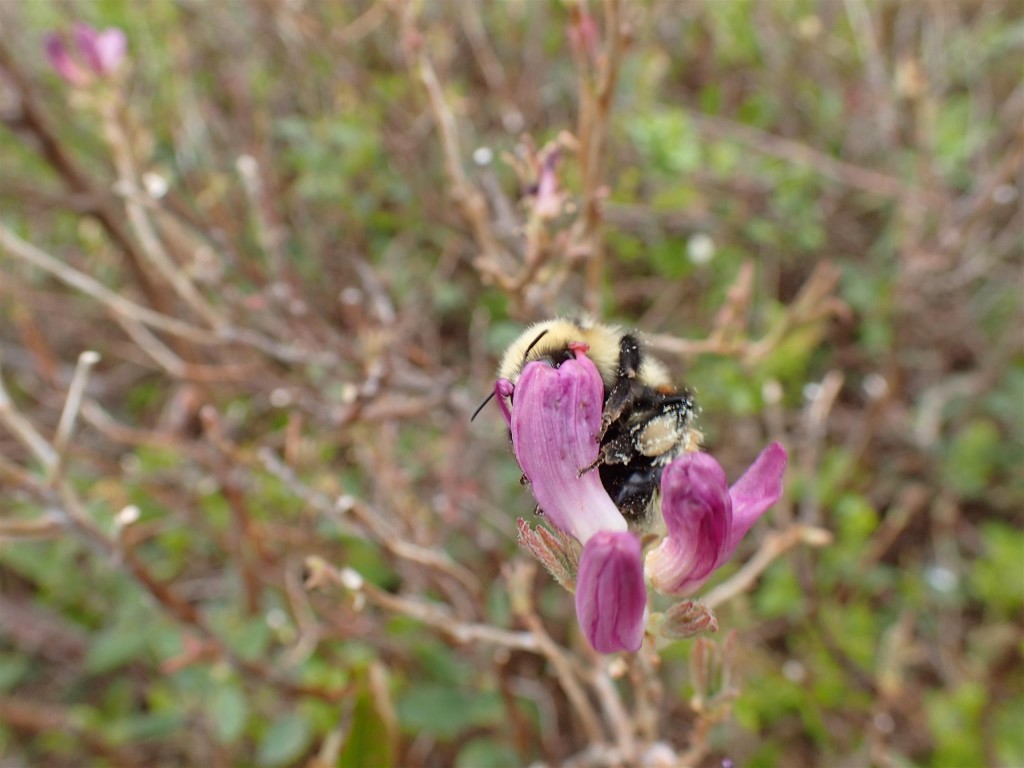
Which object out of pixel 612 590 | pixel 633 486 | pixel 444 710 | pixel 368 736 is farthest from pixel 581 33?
pixel 444 710

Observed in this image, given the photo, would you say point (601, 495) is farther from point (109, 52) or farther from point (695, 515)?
point (109, 52)

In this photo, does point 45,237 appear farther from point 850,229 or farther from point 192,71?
point 850,229

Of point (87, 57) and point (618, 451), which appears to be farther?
point (87, 57)

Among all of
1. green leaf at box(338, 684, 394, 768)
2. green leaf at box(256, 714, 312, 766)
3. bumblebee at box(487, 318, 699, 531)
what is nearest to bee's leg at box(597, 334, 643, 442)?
bumblebee at box(487, 318, 699, 531)

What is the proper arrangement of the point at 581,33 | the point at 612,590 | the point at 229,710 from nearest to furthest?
the point at 612,590, the point at 581,33, the point at 229,710

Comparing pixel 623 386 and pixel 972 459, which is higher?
pixel 972 459

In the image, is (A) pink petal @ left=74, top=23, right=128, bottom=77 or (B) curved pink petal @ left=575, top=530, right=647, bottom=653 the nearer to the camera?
(B) curved pink petal @ left=575, top=530, right=647, bottom=653

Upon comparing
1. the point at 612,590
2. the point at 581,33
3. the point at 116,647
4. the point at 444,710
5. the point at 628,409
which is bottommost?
the point at 612,590

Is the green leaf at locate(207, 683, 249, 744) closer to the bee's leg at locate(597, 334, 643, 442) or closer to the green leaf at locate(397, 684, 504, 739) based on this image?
the green leaf at locate(397, 684, 504, 739)
